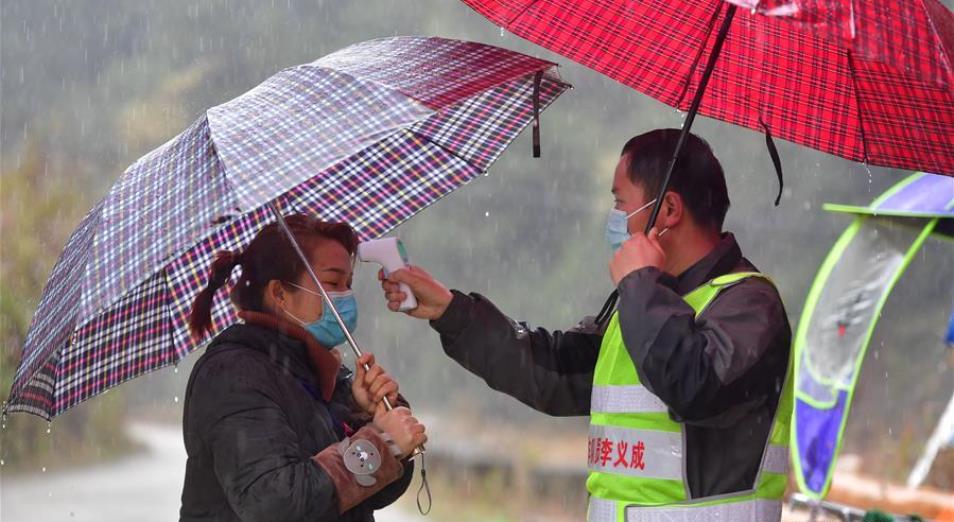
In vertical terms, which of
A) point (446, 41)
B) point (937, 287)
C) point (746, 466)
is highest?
point (446, 41)

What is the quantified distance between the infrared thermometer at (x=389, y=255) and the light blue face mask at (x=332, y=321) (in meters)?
0.12

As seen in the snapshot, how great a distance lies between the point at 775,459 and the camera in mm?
3064

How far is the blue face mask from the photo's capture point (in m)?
3.26

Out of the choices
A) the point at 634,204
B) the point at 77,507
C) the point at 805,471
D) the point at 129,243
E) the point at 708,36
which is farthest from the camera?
the point at 77,507

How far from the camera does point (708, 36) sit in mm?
3502

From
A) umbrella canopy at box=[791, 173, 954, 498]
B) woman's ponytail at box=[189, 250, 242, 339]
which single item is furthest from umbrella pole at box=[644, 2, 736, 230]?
umbrella canopy at box=[791, 173, 954, 498]

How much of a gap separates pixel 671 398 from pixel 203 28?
12.1m

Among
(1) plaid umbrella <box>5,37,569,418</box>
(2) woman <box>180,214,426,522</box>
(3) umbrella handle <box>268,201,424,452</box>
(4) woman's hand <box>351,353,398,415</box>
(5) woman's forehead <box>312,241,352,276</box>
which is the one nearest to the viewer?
(1) plaid umbrella <box>5,37,569,418</box>

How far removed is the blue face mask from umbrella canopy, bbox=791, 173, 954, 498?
5.64 m

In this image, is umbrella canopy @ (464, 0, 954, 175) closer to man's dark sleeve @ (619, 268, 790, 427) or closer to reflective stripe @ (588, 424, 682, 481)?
man's dark sleeve @ (619, 268, 790, 427)

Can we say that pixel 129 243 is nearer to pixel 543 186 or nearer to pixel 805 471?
pixel 805 471

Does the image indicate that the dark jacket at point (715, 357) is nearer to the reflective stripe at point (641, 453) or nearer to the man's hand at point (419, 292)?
the reflective stripe at point (641, 453)

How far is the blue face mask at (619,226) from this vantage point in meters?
3.26

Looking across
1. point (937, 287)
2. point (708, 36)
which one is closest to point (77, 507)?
point (937, 287)
